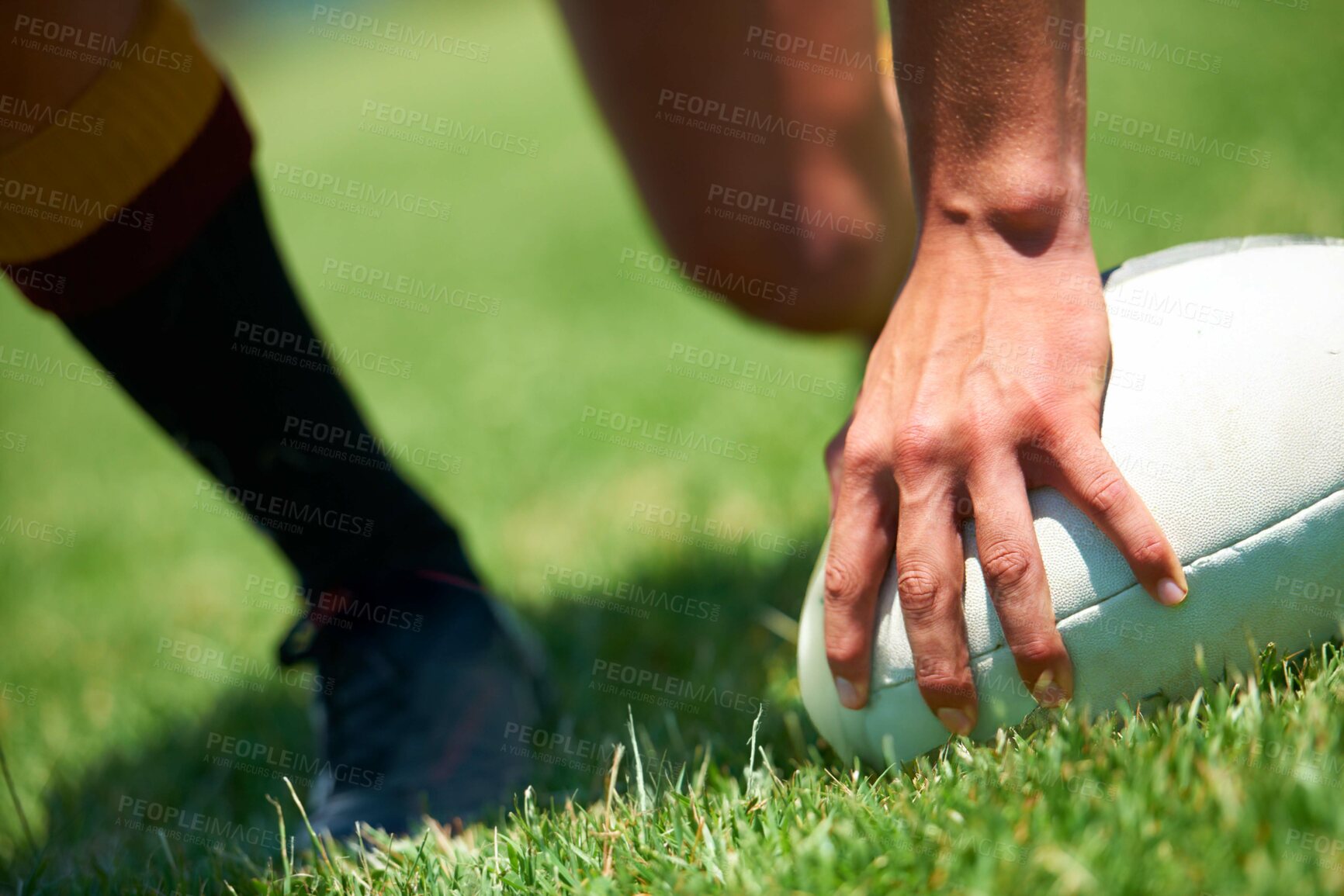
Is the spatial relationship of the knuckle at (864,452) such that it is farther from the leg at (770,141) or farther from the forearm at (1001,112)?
the leg at (770,141)

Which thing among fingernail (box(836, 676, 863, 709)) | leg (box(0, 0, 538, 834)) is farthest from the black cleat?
fingernail (box(836, 676, 863, 709))

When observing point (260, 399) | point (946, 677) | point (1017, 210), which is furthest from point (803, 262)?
point (946, 677)

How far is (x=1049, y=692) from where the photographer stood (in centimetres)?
138

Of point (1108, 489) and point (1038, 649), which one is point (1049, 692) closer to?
point (1038, 649)

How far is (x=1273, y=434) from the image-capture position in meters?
1.37

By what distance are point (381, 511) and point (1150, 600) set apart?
140cm

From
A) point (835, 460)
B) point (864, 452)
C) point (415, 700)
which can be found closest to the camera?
point (864, 452)

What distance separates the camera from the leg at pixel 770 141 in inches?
98.6

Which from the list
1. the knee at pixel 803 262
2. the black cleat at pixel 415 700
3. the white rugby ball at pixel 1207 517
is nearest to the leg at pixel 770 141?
the knee at pixel 803 262

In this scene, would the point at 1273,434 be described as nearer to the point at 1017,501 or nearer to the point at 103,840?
the point at 1017,501

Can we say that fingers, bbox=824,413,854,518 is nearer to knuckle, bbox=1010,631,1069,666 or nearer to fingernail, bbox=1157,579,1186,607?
knuckle, bbox=1010,631,1069,666

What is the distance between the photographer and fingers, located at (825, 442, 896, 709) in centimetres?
143

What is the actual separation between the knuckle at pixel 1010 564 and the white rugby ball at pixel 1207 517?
0.20ft

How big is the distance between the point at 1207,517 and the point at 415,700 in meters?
1.40
